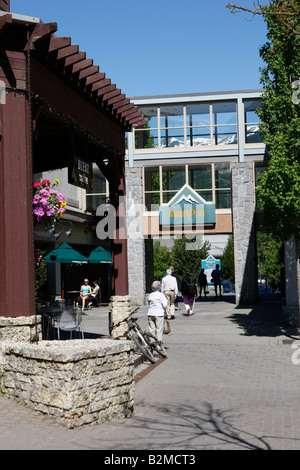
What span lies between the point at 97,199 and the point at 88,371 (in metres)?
24.4

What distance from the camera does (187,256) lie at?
4872cm

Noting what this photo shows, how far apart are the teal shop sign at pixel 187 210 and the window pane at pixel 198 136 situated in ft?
7.59

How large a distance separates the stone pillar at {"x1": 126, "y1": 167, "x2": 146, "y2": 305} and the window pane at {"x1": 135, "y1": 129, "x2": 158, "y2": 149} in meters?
1.68

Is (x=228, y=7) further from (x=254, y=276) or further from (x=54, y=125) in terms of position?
(x=254, y=276)

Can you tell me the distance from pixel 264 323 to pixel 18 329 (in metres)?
12.7

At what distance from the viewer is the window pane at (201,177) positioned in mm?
29522

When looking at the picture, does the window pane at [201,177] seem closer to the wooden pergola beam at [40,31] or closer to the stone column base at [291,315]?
the stone column base at [291,315]

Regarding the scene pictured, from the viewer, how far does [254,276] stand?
2817cm

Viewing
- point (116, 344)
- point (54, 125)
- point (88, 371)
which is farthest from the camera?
point (54, 125)

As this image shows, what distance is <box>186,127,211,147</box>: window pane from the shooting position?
2950cm

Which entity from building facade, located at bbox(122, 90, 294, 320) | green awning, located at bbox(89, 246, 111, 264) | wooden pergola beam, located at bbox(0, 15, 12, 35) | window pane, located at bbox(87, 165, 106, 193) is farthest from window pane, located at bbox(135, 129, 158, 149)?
wooden pergola beam, located at bbox(0, 15, 12, 35)

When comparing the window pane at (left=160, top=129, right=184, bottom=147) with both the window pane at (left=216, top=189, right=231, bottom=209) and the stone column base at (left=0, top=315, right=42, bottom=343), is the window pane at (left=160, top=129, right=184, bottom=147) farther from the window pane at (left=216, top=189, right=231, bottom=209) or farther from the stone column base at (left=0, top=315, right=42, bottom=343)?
the stone column base at (left=0, top=315, right=42, bottom=343)

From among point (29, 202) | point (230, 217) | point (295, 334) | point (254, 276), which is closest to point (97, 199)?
point (230, 217)
